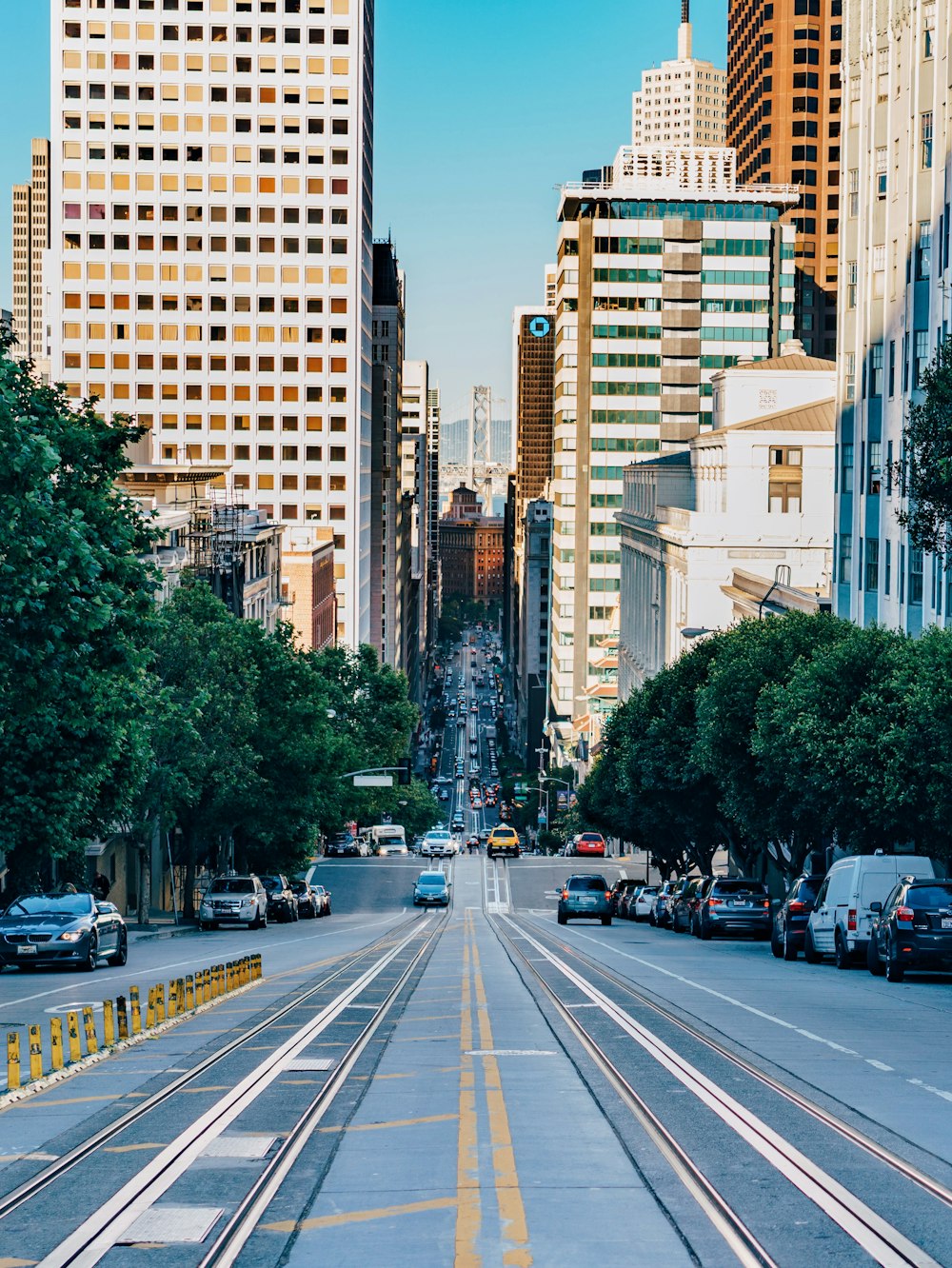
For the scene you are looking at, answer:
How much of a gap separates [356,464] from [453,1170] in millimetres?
136933

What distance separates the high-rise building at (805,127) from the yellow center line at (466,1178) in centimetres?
16758

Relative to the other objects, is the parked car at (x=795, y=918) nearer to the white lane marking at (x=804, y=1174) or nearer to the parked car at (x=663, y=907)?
the white lane marking at (x=804, y=1174)

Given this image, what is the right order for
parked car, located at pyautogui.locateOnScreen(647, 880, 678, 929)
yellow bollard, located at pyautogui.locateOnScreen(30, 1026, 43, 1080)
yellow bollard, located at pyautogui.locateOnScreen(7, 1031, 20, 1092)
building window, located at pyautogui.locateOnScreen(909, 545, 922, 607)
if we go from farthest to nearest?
building window, located at pyautogui.locateOnScreen(909, 545, 922, 607) → parked car, located at pyautogui.locateOnScreen(647, 880, 678, 929) → yellow bollard, located at pyautogui.locateOnScreen(30, 1026, 43, 1080) → yellow bollard, located at pyautogui.locateOnScreen(7, 1031, 20, 1092)

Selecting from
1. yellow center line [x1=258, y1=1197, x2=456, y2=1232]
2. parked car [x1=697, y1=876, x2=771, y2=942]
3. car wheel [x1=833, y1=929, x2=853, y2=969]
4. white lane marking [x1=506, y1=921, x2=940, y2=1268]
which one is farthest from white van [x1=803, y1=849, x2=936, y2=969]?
yellow center line [x1=258, y1=1197, x2=456, y2=1232]

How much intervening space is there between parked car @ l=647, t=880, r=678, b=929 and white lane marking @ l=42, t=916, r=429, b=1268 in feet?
130

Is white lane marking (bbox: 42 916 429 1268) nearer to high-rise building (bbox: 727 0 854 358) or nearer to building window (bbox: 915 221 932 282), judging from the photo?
building window (bbox: 915 221 932 282)

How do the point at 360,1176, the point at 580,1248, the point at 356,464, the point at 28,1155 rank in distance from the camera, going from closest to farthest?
the point at 580,1248, the point at 360,1176, the point at 28,1155, the point at 356,464

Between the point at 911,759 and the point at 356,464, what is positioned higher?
the point at 356,464

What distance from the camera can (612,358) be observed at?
17238 cm

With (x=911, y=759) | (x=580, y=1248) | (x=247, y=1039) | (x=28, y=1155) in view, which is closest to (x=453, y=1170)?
(x=580, y=1248)

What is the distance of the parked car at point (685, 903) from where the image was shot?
52.5m

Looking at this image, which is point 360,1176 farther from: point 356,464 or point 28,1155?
point 356,464

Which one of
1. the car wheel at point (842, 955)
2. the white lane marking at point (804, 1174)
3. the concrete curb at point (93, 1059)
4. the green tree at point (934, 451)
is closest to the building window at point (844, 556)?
the car wheel at point (842, 955)

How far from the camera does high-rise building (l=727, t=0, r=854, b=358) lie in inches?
6826
